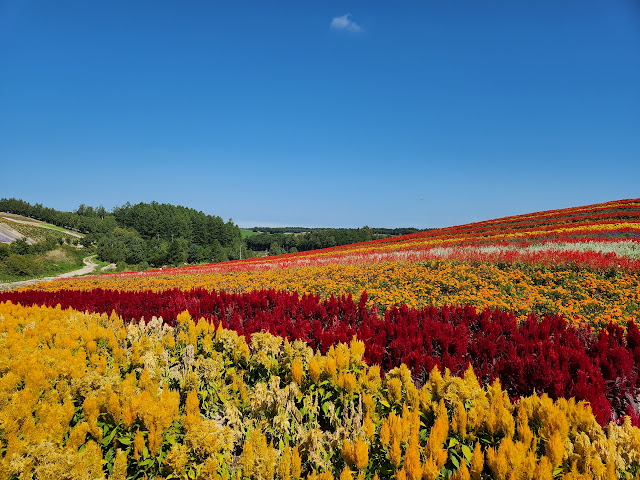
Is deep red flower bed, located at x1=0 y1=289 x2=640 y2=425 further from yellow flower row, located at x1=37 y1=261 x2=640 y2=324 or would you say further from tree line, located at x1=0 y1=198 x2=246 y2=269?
tree line, located at x1=0 y1=198 x2=246 y2=269

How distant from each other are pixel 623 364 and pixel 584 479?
215cm

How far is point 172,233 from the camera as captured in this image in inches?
3999

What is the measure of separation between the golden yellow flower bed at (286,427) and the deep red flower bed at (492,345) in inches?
22.7

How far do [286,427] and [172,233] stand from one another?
108510 mm

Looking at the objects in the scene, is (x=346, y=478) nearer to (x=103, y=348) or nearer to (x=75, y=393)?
(x=75, y=393)

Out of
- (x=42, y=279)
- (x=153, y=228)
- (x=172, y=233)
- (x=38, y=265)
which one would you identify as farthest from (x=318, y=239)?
(x=42, y=279)

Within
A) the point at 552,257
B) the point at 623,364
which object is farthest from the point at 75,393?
the point at 552,257

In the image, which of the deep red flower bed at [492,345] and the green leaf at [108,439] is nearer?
the green leaf at [108,439]

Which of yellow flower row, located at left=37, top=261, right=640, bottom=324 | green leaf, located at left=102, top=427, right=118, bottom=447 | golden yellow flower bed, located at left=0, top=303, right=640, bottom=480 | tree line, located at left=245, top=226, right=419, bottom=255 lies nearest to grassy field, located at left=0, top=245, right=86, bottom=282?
yellow flower row, located at left=37, top=261, right=640, bottom=324

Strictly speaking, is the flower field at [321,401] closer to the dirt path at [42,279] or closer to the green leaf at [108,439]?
the green leaf at [108,439]

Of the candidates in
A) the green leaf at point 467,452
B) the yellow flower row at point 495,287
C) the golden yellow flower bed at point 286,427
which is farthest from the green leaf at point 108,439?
the yellow flower row at point 495,287

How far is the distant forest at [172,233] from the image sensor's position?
77.1 metres

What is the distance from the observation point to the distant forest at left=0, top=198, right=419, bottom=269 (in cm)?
7712

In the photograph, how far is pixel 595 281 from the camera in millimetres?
8109
